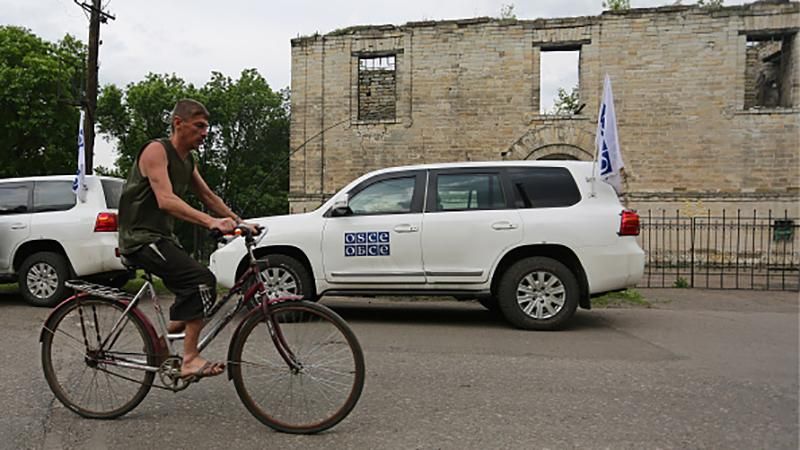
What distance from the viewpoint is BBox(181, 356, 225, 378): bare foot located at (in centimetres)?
330

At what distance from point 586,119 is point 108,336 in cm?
1717

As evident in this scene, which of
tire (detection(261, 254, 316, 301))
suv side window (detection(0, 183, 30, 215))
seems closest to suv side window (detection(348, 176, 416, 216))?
tire (detection(261, 254, 316, 301))

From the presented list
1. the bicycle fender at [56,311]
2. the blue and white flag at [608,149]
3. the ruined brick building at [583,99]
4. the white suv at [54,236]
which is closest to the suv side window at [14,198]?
the white suv at [54,236]

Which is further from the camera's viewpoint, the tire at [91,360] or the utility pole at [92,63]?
the utility pole at [92,63]

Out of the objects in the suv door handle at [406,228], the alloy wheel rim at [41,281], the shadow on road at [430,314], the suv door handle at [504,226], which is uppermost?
the suv door handle at [504,226]

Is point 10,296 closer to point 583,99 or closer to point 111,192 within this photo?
point 111,192

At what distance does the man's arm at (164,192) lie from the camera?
3162 mm

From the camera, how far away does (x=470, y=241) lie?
259 inches

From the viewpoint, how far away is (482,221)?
6.62 meters

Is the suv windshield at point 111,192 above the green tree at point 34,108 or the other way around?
the other way around

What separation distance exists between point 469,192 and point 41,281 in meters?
6.01

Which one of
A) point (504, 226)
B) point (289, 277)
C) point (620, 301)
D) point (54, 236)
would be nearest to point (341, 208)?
point (289, 277)

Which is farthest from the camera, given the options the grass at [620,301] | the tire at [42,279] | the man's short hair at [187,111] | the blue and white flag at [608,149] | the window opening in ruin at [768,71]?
the window opening in ruin at [768,71]

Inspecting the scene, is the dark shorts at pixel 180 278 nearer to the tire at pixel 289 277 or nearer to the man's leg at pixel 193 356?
the man's leg at pixel 193 356
